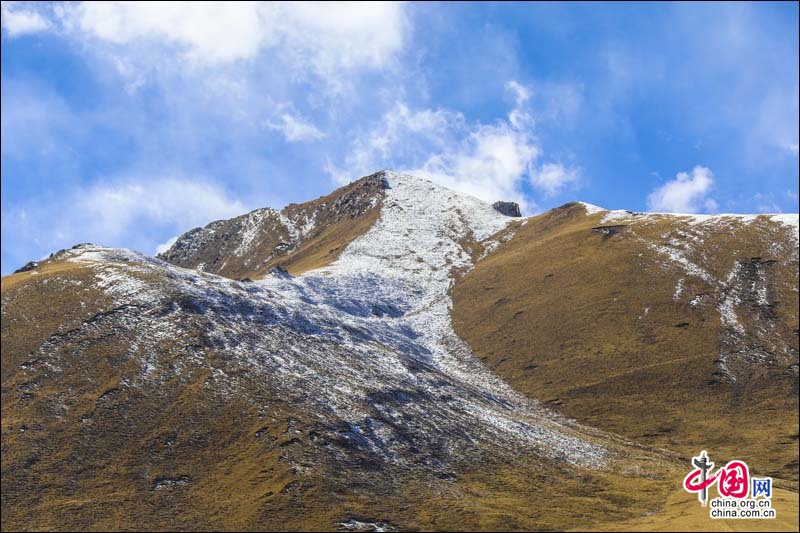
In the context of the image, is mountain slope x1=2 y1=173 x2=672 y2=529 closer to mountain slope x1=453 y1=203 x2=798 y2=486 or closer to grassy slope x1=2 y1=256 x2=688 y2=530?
grassy slope x1=2 y1=256 x2=688 y2=530

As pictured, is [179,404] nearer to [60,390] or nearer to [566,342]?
[60,390]

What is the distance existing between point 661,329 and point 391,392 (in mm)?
59782

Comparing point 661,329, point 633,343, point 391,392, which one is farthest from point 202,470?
point 661,329

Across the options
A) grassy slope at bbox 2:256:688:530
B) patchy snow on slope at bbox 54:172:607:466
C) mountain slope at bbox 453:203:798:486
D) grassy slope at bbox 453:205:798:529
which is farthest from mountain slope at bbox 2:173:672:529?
mountain slope at bbox 453:203:798:486

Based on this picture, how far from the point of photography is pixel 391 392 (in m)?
98.8

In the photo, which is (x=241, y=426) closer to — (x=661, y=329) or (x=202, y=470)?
(x=202, y=470)

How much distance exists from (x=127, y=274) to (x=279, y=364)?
3126 centimetres

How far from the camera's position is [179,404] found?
83.3 meters

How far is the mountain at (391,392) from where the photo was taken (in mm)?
71625

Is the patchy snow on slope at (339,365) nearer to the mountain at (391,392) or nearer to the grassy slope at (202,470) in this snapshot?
the mountain at (391,392)

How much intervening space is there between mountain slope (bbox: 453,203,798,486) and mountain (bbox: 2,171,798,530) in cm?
48

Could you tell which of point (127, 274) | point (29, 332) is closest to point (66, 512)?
point (29, 332)

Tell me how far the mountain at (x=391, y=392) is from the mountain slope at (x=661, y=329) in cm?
48

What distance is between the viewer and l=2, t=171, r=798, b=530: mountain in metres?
71.6
